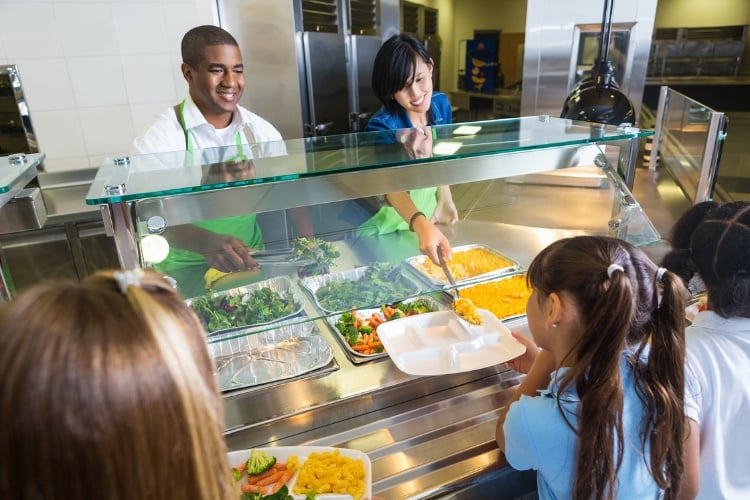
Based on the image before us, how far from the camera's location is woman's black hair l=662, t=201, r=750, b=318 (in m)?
1.23

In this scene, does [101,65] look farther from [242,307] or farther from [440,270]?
[440,270]

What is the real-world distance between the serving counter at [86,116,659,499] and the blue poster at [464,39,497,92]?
7.91 metres

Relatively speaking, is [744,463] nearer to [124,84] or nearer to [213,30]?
[213,30]

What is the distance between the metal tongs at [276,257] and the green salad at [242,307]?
78mm

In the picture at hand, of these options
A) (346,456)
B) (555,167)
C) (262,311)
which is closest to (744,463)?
(555,167)

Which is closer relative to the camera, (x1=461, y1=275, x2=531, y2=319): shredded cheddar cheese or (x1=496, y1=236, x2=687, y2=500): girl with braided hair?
(x1=496, y1=236, x2=687, y2=500): girl with braided hair

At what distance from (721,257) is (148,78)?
3273 millimetres

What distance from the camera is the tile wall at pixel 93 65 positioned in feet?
9.39

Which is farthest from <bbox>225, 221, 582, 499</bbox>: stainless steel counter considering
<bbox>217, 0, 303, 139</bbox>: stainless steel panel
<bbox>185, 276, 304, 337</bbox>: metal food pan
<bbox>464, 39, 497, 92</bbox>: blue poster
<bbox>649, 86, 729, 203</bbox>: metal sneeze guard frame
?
<bbox>464, 39, 497, 92</bbox>: blue poster

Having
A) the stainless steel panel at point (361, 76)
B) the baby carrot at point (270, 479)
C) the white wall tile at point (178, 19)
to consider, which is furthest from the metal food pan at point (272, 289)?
the stainless steel panel at point (361, 76)

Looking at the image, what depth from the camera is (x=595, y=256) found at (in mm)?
1044

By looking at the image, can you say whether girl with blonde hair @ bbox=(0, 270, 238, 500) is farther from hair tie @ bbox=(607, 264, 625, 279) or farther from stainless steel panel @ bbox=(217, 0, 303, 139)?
stainless steel panel @ bbox=(217, 0, 303, 139)

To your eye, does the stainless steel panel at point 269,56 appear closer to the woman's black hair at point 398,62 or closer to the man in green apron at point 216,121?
the man in green apron at point 216,121

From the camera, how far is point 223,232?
125 cm
